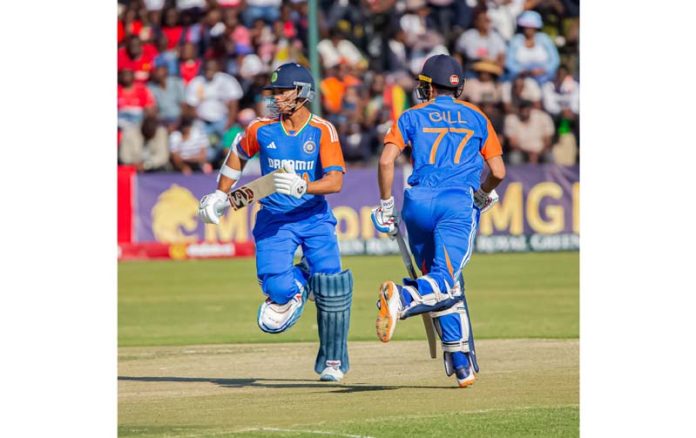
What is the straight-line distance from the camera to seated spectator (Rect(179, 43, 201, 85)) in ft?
78.6

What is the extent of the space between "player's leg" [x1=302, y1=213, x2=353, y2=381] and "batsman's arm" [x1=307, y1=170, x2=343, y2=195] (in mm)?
439

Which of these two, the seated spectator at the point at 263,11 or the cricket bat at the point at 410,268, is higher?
the seated spectator at the point at 263,11

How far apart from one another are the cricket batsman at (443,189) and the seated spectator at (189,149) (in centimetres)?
1394

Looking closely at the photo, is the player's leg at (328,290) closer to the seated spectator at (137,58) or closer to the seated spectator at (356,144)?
the seated spectator at (356,144)

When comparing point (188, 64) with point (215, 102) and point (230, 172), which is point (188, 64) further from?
point (230, 172)

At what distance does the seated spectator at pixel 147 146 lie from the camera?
23.1m

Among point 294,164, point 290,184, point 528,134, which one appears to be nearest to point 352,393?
point 290,184

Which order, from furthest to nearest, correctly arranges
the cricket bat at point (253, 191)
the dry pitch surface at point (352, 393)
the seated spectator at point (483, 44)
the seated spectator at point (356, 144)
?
the seated spectator at point (483, 44) → the seated spectator at point (356, 144) → the cricket bat at point (253, 191) → the dry pitch surface at point (352, 393)

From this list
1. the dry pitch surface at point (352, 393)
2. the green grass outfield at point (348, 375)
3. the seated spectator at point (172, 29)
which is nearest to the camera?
the dry pitch surface at point (352, 393)

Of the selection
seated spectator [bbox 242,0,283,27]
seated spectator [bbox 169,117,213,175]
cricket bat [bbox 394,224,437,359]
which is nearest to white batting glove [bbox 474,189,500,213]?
cricket bat [bbox 394,224,437,359]

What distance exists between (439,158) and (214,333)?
566cm

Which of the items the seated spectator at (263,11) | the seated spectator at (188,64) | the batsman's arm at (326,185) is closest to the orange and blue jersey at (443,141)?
the batsman's arm at (326,185)

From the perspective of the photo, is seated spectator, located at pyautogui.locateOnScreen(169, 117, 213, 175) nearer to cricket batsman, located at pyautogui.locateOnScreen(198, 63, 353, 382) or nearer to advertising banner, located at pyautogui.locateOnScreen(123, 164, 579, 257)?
advertising banner, located at pyautogui.locateOnScreen(123, 164, 579, 257)

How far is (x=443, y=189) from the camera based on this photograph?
9312 mm
